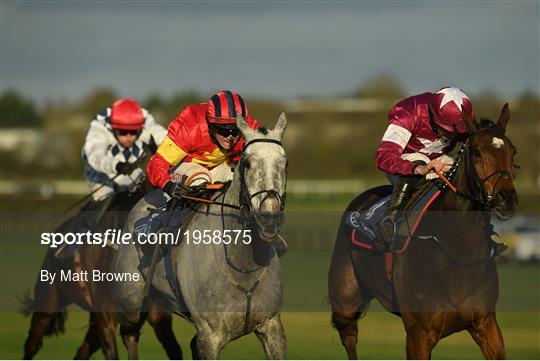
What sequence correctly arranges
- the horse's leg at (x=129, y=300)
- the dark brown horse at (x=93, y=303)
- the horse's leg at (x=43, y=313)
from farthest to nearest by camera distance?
the horse's leg at (x=43, y=313) → the dark brown horse at (x=93, y=303) → the horse's leg at (x=129, y=300)

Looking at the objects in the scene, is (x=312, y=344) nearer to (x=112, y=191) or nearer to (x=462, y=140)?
(x=112, y=191)

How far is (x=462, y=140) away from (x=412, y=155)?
433mm

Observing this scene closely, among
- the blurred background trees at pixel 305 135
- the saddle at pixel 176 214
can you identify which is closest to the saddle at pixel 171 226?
the saddle at pixel 176 214

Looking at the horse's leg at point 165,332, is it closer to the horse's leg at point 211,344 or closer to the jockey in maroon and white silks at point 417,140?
the jockey in maroon and white silks at point 417,140

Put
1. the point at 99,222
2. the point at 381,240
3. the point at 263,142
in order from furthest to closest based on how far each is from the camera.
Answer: the point at 99,222, the point at 381,240, the point at 263,142

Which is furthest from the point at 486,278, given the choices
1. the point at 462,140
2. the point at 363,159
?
the point at 363,159

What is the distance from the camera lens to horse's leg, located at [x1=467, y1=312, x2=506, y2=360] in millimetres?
8500

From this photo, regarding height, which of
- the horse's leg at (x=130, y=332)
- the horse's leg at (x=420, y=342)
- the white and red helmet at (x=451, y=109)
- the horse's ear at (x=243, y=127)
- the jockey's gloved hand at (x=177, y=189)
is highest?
the horse's ear at (x=243, y=127)

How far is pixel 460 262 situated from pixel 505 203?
2.65 feet

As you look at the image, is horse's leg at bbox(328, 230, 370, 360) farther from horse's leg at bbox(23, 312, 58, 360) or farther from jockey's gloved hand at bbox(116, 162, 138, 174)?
horse's leg at bbox(23, 312, 58, 360)

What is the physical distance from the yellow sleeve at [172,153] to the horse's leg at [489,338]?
2.71 m

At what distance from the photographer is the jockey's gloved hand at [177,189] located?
892 centimetres

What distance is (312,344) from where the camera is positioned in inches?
664

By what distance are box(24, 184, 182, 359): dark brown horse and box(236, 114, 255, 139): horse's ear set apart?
2395 millimetres
